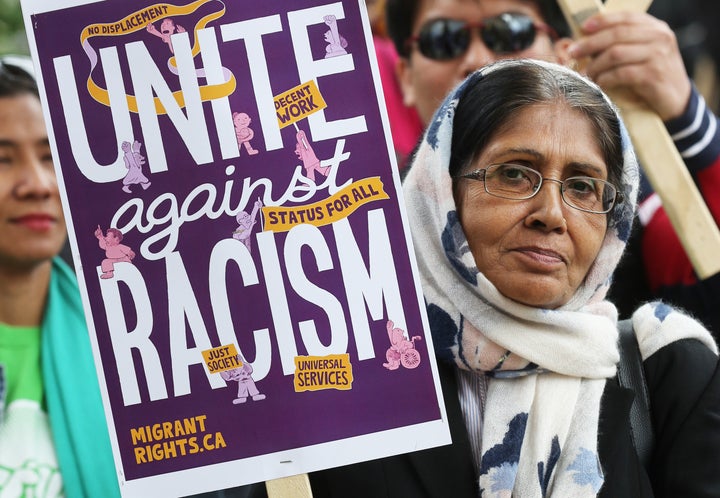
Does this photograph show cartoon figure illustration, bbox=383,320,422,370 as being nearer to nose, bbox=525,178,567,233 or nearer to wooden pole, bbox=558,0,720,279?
nose, bbox=525,178,567,233

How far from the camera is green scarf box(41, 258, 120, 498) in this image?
9.33ft

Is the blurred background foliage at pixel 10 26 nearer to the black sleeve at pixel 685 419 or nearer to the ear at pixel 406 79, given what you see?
the ear at pixel 406 79

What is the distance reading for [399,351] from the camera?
2439mm

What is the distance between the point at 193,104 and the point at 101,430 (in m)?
0.98

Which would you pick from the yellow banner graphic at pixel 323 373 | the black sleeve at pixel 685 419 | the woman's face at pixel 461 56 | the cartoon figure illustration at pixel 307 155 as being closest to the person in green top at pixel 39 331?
the yellow banner graphic at pixel 323 373

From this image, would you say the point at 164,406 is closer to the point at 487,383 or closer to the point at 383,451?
the point at 383,451

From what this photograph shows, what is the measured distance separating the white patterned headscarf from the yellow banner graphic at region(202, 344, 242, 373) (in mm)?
475

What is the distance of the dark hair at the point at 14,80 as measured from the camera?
10.2 ft

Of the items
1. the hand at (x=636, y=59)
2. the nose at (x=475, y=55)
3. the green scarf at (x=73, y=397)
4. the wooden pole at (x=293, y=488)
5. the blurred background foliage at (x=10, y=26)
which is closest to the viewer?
the wooden pole at (x=293, y=488)

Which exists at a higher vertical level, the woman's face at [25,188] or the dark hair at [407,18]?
the dark hair at [407,18]

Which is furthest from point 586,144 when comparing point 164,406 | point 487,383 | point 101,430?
point 101,430

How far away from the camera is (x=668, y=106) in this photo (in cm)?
330

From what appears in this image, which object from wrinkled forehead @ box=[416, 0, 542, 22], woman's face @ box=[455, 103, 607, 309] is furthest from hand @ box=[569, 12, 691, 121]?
woman's face @ box=[455, 103, 607, 309]

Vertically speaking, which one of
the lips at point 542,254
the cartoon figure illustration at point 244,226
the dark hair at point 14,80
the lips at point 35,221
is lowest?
the lips at point 542,254
